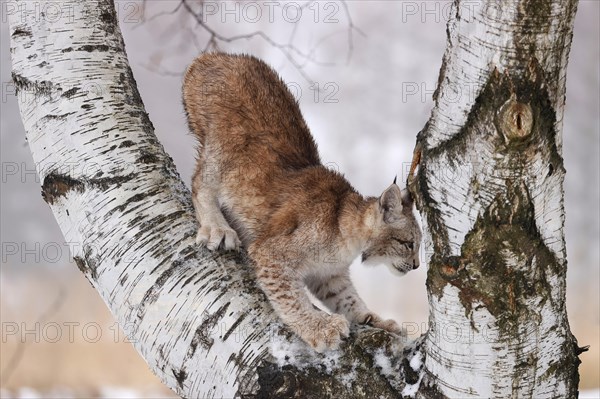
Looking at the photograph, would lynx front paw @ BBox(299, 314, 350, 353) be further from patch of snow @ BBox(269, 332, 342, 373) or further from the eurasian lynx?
the eurasian lynx

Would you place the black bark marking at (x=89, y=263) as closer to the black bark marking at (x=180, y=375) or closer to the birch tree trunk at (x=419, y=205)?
the birch tree trunk at (x=419, y=205)

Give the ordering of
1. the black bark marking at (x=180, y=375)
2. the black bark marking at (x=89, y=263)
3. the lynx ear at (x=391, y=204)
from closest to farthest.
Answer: the black bark marking at (x=180, y=375)
the black bark marking at (x=89, y=263)
the lynx ear at (x=391, y=204)

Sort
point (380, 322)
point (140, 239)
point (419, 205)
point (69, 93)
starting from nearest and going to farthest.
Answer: point (419, 205) < point (140, 239) < point (69, 93) < point (380, 322)

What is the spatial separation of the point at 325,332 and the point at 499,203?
2.44ft

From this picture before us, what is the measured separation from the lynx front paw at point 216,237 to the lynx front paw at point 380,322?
0.57 metres

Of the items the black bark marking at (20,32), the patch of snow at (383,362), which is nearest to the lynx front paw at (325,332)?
the patch of snow at (383,362)

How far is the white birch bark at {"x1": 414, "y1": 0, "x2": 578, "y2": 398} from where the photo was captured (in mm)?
1608

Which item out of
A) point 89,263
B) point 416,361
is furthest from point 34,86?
point 416,361

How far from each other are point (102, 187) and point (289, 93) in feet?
4.56

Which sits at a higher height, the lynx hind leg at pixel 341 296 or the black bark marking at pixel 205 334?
the lynx hind leg at pixel 341 296

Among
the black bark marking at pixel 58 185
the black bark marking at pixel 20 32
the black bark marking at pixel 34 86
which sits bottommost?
the black bark marking at pixel 58 185

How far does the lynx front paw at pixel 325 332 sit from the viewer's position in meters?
2.14

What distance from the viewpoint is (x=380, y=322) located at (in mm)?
2889

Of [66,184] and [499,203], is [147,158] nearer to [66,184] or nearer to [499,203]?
[66,184]
